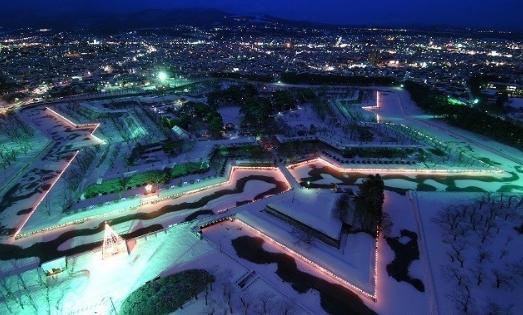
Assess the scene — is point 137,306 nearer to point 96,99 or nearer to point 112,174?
point 112,174

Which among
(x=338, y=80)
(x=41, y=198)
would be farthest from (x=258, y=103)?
(x=41, y=198)

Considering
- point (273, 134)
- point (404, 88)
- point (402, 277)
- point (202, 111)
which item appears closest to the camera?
point (402, 277)

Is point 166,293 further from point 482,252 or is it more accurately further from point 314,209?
point 482,252

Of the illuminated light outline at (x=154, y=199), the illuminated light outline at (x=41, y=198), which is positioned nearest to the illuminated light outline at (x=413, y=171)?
the illuminated light outline at (x=154, y=199)

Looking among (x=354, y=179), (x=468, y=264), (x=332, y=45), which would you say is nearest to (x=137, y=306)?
(x=468, y=264)

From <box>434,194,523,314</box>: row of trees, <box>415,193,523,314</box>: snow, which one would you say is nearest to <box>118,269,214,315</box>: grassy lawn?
<box>415,193,523,314</box>: snow

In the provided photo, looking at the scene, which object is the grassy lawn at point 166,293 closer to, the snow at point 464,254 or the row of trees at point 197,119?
the snow at point 464,254
